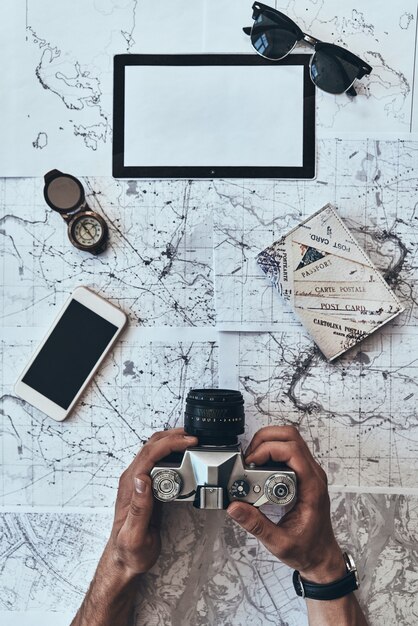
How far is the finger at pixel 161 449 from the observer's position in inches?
37.0

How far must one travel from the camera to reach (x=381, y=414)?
106 centimetres

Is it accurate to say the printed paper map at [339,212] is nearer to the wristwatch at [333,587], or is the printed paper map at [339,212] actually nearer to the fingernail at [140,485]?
the fingernail at [140,485]

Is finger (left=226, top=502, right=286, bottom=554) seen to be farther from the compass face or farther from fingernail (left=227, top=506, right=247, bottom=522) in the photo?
the compass face

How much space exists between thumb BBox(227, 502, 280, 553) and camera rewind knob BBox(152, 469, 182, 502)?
0.08 m

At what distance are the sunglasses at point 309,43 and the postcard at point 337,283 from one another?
22cm

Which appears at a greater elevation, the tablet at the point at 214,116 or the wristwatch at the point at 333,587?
the tablet at the point at 214,116

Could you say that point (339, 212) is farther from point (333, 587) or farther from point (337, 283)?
point (333, 587)

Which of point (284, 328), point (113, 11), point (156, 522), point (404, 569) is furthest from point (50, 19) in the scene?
point (404, 569)

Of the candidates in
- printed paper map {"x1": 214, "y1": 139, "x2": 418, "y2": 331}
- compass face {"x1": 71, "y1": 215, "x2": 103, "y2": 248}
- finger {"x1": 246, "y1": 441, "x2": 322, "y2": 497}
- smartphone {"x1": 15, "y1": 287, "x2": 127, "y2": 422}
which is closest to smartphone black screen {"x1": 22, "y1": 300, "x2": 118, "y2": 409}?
smartphone {"x1": 15, "y1": 287, "x2": 127, "y2": 422}

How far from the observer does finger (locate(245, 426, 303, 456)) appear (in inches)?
39.0

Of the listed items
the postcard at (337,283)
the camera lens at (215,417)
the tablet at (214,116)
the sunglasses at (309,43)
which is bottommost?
the camera lens at (215,417)

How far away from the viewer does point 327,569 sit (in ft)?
3.17

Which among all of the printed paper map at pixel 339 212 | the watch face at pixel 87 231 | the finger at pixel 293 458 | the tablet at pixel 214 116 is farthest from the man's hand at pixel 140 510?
the tablet at pixel 214 116

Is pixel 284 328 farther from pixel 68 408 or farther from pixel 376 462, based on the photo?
pixel 68 408
